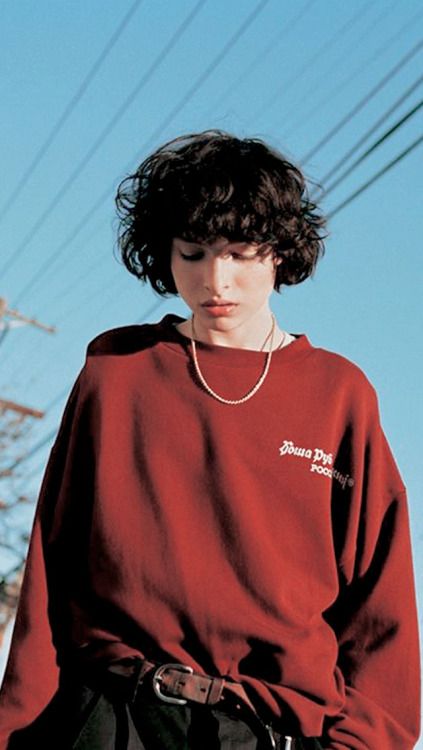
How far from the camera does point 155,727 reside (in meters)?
2.30

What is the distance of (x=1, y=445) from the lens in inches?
1061

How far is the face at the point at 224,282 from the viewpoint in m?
2.45

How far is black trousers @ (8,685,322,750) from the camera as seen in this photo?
7.50ft

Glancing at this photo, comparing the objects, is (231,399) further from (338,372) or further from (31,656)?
(31,656)

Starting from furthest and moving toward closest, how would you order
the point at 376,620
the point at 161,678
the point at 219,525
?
1. the point at 376,620
2. the point at 219,525
3. the point at 161,678

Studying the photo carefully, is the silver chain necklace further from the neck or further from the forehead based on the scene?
the forehead

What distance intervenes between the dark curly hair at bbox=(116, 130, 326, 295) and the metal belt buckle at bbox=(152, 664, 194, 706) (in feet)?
2.43

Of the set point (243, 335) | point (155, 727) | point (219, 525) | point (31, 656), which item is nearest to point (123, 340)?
point (243, 335)

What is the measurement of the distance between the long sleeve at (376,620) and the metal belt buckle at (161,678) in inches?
13.2

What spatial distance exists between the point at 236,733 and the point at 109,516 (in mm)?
436

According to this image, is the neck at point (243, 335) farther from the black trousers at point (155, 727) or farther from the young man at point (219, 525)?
the black trousers at point (155, 727)

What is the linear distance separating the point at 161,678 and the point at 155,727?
0.09 meters

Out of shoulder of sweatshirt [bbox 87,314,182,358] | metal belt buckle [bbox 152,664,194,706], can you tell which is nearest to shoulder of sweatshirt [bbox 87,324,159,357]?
shoulder of sweatshirt [bbox 87,314,182,358]

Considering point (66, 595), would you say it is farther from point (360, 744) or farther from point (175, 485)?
point (360, 744)
